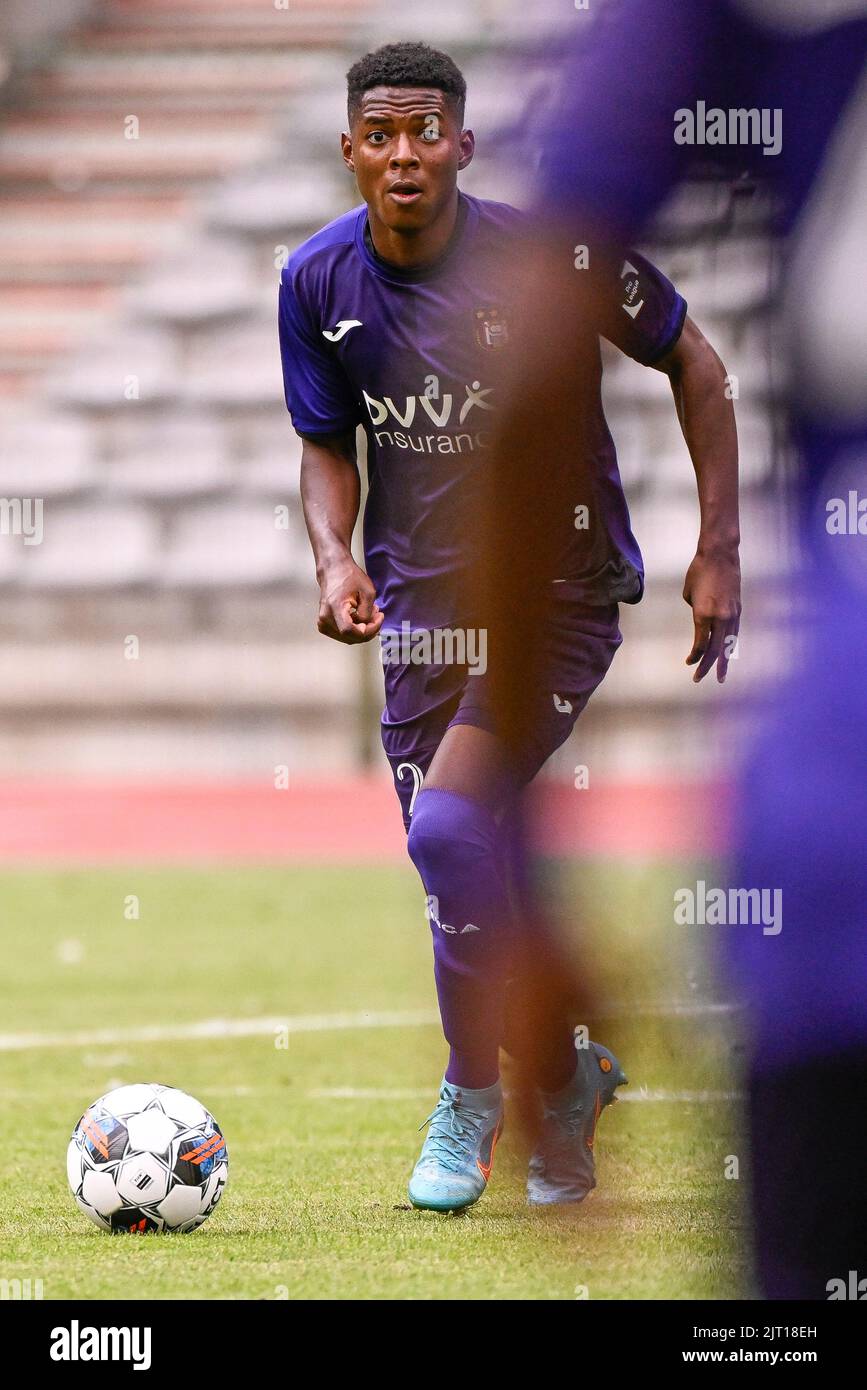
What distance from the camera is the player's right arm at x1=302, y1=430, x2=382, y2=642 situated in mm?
3463

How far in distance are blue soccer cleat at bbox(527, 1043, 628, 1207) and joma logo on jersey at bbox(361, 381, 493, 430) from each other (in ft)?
3.89

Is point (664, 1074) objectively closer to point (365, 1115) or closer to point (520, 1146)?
point (520, 1146)

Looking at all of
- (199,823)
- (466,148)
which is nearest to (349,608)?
(466,148)

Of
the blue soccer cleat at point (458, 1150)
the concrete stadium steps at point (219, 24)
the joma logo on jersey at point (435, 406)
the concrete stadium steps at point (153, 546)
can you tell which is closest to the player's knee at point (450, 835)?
the blue soccer cleat at point (458, 1150)

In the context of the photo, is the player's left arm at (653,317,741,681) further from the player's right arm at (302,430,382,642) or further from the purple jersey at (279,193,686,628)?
the player's right arm at (302,430,382,642)

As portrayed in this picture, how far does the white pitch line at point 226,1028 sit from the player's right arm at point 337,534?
2660mm

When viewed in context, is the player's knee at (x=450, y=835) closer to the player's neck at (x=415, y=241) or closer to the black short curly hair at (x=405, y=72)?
the player's neck at (x=415, y=241)

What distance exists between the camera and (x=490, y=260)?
12.2 ft

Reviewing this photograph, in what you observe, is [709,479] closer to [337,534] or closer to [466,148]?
[337,534]

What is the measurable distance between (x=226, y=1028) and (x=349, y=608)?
317 cm

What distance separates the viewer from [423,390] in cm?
373

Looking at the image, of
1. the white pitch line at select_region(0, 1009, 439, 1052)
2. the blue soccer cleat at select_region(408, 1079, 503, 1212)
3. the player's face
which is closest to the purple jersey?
the player's face

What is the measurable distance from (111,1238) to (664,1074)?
1.02m
